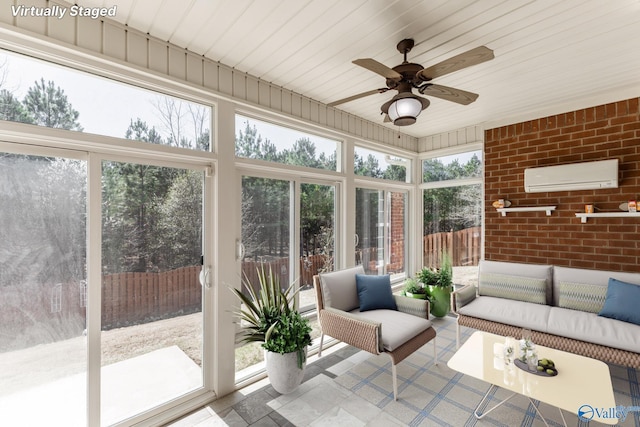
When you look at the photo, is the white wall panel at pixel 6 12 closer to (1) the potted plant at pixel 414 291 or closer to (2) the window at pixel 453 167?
(1) the potted plant at pixel 414 291

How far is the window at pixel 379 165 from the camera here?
389cm

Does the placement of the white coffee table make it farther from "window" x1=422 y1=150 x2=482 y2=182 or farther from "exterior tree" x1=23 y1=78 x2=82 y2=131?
"exterior tree" x1=23 y1=78 x2=82 y2=131

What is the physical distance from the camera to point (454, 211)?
439 cm

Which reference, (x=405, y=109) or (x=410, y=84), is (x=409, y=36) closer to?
(x=410, y=84)

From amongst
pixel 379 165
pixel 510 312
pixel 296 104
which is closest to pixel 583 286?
pixel 510 312

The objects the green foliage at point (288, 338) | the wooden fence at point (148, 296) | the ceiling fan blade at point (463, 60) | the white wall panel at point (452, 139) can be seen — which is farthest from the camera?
the white wall panel at point (452, 139)

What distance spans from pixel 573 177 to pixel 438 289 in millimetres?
1996

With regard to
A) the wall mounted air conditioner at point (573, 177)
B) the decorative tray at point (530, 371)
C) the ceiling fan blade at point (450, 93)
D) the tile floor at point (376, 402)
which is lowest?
the tile floor at point (376, 402)

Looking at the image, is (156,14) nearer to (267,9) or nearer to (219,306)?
(267,9)

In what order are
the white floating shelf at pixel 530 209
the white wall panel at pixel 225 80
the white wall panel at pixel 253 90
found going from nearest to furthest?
the white wall panel at pixel 225 80
the white wall panel at pixel 253 90
the white floating shelf at pixel 530 209

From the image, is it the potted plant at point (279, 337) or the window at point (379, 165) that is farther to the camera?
the window at point (379, 165)

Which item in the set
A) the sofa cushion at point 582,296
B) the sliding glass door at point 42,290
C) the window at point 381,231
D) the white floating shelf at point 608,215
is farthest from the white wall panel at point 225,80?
the white floating shelf at point 608,215

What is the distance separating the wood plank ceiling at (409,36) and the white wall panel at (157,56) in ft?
0.19

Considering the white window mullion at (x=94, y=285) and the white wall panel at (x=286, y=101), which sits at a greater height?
the white wall panel at (x=286, y=101)
